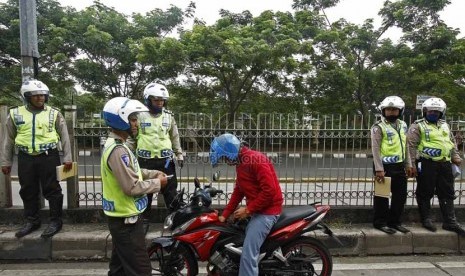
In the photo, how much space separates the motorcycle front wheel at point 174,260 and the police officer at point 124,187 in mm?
516

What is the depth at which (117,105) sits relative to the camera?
293cm

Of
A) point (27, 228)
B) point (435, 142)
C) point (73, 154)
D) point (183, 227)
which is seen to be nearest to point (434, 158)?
point (435, 142)

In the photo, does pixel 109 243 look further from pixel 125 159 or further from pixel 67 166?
pixel 125 159

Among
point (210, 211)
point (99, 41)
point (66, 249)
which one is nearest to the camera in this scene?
point (210, 211)

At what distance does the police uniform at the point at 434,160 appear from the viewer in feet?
15.9

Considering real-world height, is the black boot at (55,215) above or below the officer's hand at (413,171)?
below

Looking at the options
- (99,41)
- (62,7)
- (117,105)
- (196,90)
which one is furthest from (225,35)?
(117,105)

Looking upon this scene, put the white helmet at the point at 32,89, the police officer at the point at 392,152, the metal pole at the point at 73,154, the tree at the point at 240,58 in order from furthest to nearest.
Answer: the tree at the point at 240,58
the metal pole at the point at 73,154
the police officer at the point at 392,152
the white helmet at the point at 32,89

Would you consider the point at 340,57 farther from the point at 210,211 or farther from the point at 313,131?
the point at 210,211

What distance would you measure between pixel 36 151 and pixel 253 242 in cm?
283

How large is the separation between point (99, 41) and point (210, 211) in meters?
12.3

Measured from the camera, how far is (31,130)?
14.6 feet

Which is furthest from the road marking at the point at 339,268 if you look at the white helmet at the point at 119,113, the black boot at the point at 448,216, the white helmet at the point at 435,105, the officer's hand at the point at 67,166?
the white helmet at the point at 119,113

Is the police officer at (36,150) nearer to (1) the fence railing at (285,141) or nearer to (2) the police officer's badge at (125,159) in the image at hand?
(1) the fence railing at (285,141)
